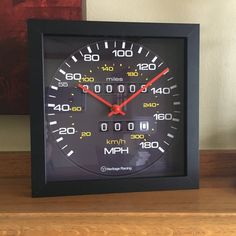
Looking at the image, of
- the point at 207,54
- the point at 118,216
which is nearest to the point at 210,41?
the point at 207,54

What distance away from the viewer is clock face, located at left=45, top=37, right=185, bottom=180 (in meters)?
0.76

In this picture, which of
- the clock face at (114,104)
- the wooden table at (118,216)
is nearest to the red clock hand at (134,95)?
the clock face at (114,104)

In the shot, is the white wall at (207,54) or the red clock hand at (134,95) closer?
the red clock hand at (134,95)

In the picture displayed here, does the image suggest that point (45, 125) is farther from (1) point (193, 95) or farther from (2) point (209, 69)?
(2) point (209, 69)

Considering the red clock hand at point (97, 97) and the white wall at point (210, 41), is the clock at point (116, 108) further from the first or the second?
the white wall at point (210, 41)

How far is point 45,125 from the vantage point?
0.74 meters

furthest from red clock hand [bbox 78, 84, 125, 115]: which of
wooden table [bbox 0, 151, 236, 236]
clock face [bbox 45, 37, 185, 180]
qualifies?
wooden table [bbox 0, 151, 236, 236]

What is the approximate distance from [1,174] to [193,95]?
45 cm

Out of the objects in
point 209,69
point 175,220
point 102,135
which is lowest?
point 175,220

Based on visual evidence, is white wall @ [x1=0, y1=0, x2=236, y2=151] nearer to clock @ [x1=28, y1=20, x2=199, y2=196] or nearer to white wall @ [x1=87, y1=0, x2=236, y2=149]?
white wall @ [x1=87, y1=0, x2=236, y2=149]

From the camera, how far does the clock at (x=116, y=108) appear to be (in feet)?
2.45

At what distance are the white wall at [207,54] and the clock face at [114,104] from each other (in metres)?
0.15

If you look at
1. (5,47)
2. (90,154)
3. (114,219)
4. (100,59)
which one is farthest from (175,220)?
(5,47)

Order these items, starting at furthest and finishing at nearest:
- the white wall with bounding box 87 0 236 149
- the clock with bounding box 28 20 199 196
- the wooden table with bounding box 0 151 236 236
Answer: the white wall with bounding box 87 0 236 149, the clock with bounding box 28 20 199 196, the wooden table with bounding box 0 151 236 236
